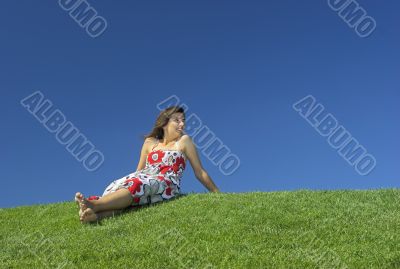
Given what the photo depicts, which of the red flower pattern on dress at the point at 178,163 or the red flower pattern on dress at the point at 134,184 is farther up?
the red flower pattern on dress at the point at 178,163

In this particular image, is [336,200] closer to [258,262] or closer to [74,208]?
[258,262]

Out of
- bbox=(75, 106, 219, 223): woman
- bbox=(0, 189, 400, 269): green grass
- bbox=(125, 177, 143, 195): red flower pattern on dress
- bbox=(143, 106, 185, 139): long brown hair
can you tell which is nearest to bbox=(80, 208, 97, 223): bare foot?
bbox=(75, 106, 219, 223): woman

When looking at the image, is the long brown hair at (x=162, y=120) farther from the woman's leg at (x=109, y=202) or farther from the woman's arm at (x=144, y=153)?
the woman's leg at (x=109, y=202)

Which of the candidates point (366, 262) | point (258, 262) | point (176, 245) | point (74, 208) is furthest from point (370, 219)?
point (74, 208)

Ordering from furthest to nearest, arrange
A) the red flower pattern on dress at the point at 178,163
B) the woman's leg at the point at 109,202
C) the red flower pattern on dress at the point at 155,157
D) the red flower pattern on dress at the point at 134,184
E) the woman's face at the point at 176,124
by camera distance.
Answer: the woman's face at the point at 176,124 < the red flower pattern on dress at the point at 155,157 < the red flower pattern on dress at the point at 178,163 < the red flower pattern on dress at the point at 134,184 < the woman's leg at the point at 109,202

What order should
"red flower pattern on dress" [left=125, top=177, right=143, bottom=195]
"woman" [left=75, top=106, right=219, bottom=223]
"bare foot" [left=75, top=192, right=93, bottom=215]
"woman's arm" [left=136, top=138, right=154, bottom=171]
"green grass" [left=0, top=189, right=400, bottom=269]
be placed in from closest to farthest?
"green grass" [left=0, top=189, right=400, bottom=269] → "bare foot" [left=75, top=192, right=93, bottom=215] → "woman" [left=75, top=106, right=219, bottom=223] → "red flower pattern on dress" [left=125, top=177, right=143, bottom=195] → "woman's arm" [left=136, top=138, right=154, bottom=171]

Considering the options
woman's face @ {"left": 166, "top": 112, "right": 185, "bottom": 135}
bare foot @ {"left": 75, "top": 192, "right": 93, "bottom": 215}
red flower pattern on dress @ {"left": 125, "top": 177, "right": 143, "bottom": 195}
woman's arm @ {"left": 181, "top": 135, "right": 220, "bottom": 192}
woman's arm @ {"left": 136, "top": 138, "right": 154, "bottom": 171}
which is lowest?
bare foot @ {"left": 75, "top": 192, "right": 93, "bottom": 215}

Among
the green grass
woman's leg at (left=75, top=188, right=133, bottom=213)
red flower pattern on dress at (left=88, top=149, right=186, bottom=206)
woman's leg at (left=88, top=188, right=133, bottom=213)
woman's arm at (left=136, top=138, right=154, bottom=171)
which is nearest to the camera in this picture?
the green grass

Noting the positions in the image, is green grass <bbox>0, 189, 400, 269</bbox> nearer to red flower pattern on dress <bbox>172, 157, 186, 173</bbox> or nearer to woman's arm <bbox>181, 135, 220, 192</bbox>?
woman's arm <bbox>181, 135, 220, 192</bbox>

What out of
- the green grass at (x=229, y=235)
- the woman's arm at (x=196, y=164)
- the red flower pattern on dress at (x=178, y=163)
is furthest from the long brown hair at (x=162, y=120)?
the green grass at (x=229, y=235)

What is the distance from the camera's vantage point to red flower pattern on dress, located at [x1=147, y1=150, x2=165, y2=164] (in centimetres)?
1293

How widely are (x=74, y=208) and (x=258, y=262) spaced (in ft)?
22.3

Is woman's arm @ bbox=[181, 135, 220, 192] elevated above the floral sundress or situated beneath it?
elevated above

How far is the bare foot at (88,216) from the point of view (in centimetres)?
1101
